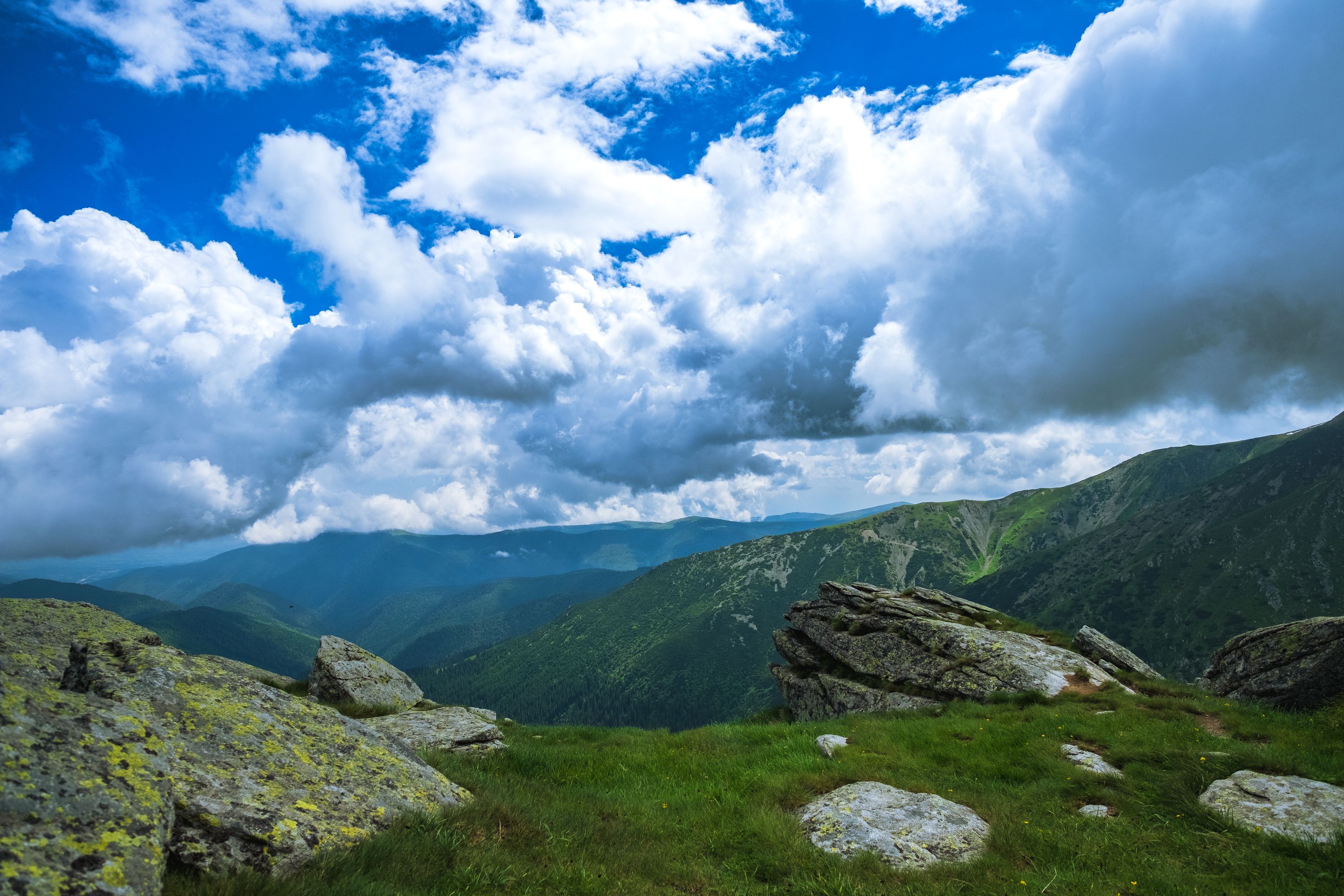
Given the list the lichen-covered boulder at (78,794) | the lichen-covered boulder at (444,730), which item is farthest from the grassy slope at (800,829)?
the lichen-covered boulder at (444,730)

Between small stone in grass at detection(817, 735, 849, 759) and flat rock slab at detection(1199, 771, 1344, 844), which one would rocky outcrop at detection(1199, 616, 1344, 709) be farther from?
small stone in grass at detection(817, 735, 849, 759)

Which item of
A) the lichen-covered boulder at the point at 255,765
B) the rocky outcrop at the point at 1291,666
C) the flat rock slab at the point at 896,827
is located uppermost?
the lichen-covered boulder at the point at 255,765

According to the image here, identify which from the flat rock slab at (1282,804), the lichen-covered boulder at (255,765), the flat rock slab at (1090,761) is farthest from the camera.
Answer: the flat rock slab at (1090,761)

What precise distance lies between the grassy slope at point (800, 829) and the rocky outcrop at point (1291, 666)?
383 cm

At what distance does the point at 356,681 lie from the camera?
2512cm

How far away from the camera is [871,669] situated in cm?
3453

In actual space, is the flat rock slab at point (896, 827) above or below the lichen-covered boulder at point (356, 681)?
above

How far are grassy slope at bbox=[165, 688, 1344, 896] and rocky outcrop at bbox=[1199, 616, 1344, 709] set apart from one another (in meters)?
3.83

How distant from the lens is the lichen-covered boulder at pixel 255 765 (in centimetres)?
595

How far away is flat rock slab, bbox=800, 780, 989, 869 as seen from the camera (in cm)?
926

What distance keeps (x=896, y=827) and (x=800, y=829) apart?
1.61 meters

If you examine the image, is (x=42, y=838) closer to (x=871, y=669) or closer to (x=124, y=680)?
(x=124, y=680)

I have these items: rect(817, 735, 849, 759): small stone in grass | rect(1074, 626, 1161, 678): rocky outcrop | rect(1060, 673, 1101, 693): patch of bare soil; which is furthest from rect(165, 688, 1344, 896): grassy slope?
rect(1074, 626, 1161, 678): rocky outcrop

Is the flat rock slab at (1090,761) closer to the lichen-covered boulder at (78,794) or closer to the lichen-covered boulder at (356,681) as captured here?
the lichen-covered boulder at (78,794)
